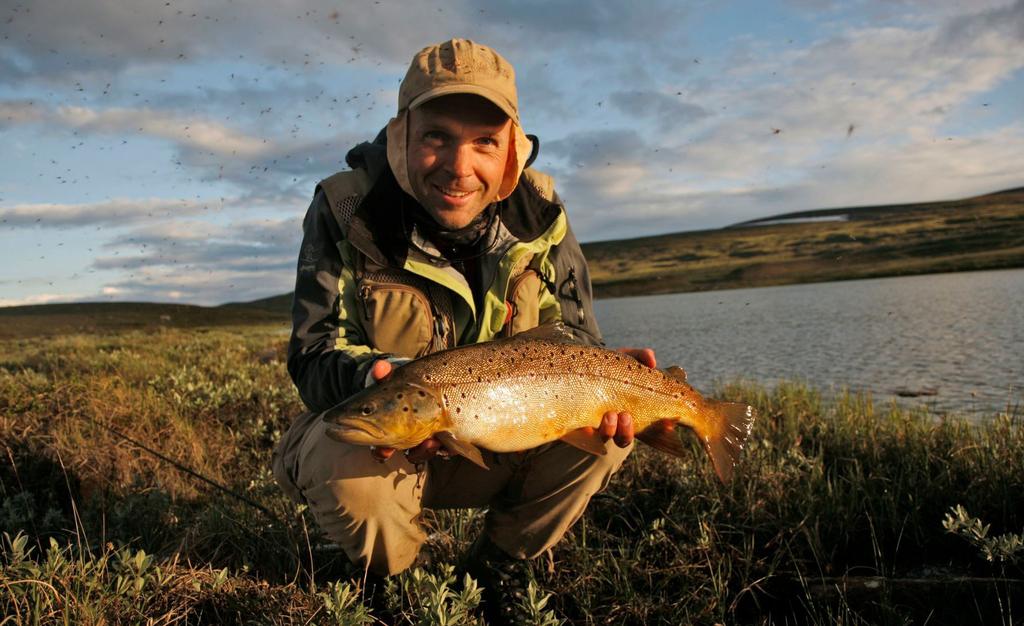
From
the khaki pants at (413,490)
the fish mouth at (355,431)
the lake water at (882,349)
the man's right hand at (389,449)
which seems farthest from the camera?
the lake water at (882,349)

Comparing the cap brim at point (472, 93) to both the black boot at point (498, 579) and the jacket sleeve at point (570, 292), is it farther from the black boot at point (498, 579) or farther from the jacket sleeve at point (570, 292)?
the black boot at point (498, 579)

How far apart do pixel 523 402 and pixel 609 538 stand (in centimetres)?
137

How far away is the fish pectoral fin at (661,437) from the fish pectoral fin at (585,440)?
13.4 inches

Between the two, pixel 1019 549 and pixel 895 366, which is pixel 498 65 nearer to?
pixel 1019 549

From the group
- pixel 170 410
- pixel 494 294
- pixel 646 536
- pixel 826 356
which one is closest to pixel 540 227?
pixel 494 294

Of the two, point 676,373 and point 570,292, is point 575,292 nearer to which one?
point 570,292

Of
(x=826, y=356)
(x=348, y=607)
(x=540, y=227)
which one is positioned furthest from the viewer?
(x=826, y=356)

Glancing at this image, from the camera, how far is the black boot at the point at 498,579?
365 centimetres

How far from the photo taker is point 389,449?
3.15 m

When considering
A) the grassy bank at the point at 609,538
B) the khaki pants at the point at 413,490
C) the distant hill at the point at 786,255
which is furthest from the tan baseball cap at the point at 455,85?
the distant hill at the point at 786,255

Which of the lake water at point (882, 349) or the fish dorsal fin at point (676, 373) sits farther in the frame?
the lake water at point (882, 349)

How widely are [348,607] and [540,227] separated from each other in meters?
2.23

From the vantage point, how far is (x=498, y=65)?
3715 mm

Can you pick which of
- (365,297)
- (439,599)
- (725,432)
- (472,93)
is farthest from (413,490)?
(472,93)
